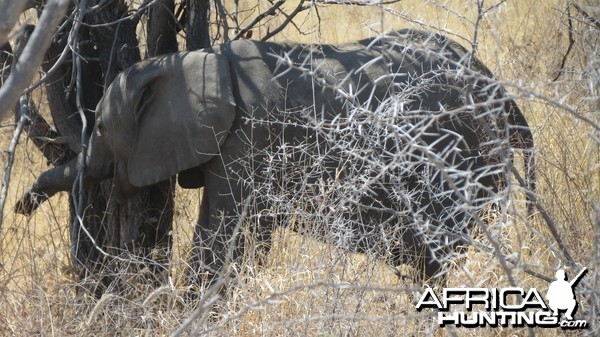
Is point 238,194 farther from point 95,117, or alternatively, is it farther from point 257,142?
point 95,117

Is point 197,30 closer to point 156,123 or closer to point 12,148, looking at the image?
point 156,123

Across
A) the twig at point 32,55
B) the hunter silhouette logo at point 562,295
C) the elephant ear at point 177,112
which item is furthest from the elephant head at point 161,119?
the twig at point 32,55

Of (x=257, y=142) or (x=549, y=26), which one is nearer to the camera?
(x=257, y=142)

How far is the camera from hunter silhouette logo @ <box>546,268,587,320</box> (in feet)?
9.56

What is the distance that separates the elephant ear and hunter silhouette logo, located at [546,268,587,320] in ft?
7.57

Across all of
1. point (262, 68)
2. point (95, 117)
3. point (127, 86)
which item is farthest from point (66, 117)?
point (262, 68)

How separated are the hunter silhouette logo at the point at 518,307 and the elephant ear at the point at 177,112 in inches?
72.2

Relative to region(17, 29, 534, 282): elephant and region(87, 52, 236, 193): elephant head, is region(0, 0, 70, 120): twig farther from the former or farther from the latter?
region(87, 52, 236, 193): elephant head

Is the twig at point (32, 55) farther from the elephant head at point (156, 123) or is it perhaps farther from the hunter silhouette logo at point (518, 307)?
the elephant head at point (156, 123)

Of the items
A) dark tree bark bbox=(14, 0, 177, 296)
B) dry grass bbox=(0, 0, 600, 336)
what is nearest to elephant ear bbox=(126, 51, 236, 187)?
dark tree bark bbox=(14, 0, 177, 296)

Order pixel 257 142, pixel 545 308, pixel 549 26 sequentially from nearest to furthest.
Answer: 1. pixel 545 308
2. pixel 257 142
3. pixel 549 26

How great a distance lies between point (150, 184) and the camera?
5207mm

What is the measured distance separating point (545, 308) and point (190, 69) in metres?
2.59

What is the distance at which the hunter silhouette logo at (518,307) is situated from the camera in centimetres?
296
